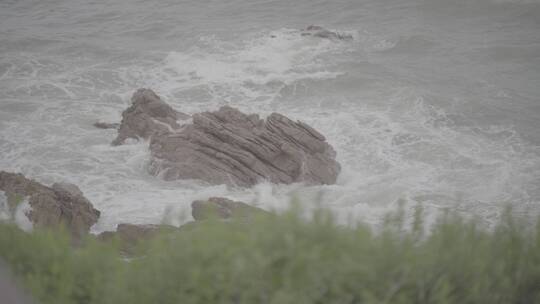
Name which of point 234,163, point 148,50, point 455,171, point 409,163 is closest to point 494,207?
point 455,171

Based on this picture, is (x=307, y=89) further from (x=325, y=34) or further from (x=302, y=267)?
(x=302, y=267)

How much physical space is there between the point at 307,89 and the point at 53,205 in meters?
15.6

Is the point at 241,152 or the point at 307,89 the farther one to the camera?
the point at 307,89

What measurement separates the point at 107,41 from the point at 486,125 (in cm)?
2424

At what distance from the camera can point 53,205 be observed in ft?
46.4

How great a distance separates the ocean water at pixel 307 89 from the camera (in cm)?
1795

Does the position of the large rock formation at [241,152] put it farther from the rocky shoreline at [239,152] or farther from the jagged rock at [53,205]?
the jagged rock at [53,205]

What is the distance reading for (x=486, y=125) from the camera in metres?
23.1

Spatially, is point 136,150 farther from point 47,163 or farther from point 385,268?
point 385,268

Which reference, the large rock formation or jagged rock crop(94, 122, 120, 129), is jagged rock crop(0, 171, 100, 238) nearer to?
the large rock formation

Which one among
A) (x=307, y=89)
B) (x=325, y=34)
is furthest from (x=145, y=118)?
(x=325, y=34)

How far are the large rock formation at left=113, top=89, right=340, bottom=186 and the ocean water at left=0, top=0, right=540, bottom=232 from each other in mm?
509

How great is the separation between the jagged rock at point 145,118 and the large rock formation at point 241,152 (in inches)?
33.6

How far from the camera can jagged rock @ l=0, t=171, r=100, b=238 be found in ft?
44.8
